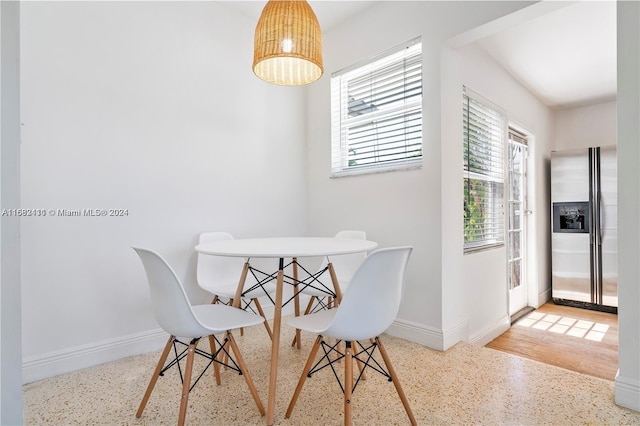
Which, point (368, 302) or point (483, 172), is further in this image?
point (483, 172)

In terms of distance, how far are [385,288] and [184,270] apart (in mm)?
1722

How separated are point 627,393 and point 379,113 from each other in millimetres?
2274

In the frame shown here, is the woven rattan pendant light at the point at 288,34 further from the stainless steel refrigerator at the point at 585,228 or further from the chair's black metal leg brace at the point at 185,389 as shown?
the stainless steel refrigerator at the point at 585,228

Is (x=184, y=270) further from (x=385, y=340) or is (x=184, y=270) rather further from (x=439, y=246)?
(x=439, y=246)

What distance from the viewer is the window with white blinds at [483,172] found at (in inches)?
108

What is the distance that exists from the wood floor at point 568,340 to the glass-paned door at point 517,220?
28 centimetres

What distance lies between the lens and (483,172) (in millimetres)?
2973

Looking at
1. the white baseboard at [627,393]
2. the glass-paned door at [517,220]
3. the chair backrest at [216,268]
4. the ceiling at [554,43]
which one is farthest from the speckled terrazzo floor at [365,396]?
the ceiling at [554,43]

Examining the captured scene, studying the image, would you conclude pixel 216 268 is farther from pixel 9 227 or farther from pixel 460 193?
pixel 460 193

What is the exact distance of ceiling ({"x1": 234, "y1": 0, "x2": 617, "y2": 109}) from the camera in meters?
2.51

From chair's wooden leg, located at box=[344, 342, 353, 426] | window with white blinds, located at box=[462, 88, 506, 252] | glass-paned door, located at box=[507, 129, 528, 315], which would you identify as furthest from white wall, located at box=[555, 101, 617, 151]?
chair's wooden leg, located at box=[344, 342, 353, 426]

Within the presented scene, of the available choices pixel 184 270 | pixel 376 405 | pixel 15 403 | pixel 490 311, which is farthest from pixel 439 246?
pixel 15 403

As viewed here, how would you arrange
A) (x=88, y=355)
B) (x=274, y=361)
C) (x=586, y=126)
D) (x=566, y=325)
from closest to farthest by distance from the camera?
(x=274, y=361), (x=88, y=355), (x=566, y=325), (x=586, y=126)

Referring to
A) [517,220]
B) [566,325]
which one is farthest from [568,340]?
[517,220]
